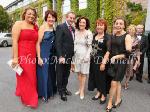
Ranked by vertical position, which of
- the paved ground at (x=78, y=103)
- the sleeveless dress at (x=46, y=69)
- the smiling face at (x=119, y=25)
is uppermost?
the smiling face at (x=119, y=25)

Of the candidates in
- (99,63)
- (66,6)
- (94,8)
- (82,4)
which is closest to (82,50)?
(99,63)

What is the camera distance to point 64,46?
5.61 meters

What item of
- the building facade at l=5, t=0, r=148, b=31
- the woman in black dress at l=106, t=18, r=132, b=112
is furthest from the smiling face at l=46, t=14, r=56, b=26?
the building facade at l=5, t=0, r=148, b=31

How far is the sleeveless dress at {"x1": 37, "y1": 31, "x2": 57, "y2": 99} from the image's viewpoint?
547 centimetres

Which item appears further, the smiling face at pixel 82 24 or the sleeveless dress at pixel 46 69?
the smiling face at pixel 82 24

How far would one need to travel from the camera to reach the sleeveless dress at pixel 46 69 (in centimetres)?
547

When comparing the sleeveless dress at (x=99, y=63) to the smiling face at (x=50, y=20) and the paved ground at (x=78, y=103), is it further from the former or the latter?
the smiling face at (x=50, y=20)

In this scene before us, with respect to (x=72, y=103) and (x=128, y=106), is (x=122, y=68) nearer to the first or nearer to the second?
(x=128, y=106)

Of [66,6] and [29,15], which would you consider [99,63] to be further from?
[66,6]

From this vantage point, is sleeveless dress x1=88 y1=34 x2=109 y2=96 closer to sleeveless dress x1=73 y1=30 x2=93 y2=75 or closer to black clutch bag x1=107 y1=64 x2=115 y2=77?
sleeveless dress x1=73 y1=30 x2=93 y2=75

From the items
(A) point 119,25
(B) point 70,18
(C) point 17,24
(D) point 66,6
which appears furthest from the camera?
(D) point 66,6

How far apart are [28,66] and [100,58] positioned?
1536 mm

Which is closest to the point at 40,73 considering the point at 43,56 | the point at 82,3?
the point at 43,56

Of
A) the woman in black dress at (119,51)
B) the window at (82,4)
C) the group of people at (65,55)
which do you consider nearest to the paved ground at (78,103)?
the group of people at (65,55)
